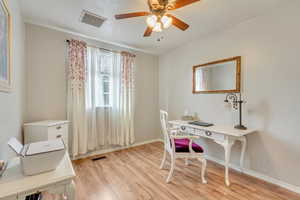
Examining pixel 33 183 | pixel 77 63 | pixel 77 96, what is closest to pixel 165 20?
pixel 33 183

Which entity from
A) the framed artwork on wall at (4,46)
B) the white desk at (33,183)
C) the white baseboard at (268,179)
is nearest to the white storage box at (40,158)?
the white desk at (33,183)

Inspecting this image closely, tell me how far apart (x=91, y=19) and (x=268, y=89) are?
9.57 ft

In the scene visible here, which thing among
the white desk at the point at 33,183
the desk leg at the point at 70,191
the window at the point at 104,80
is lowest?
the desk leg at the point at 70,191

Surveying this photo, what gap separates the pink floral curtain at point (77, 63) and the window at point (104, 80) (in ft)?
1.03

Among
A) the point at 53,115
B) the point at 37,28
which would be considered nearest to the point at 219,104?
the point at 53,115

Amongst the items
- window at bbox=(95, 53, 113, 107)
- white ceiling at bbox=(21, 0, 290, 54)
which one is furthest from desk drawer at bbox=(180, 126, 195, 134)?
white ceiling at bbox=(21, 0, 290, 54)

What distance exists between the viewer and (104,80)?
2973mm

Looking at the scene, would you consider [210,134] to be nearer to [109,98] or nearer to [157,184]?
[157,184]

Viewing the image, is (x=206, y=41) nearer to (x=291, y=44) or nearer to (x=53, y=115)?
(x=291, y=44)

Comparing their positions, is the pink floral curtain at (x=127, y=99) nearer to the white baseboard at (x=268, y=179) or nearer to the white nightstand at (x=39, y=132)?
the white nightstand at (x=39, y=132)

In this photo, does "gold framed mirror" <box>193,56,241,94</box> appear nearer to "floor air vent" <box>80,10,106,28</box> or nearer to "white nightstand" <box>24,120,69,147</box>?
"floor air vent" <box>80,10,106,28</box>

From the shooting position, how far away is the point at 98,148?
9.63 feet

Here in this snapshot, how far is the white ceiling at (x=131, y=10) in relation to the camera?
70.2 inches

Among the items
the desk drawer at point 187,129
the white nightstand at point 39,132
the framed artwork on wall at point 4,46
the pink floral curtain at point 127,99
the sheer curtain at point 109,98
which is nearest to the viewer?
the framed artwork on wall at point 4,46
